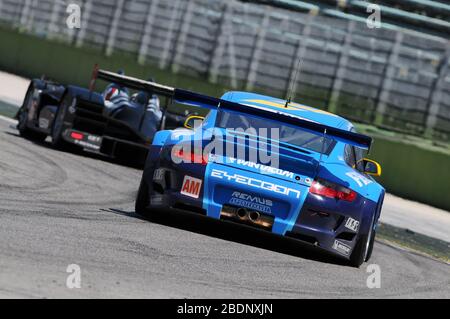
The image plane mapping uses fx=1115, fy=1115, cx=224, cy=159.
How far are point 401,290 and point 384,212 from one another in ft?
26.1

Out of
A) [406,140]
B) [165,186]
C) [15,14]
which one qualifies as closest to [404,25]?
[406,140]

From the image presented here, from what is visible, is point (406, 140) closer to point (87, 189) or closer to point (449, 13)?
point (449, 13)

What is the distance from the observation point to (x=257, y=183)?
800 cm

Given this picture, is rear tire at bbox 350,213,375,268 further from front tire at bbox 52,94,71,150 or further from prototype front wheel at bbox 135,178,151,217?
front tire at bbox 52,94,71,150

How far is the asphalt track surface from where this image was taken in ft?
18.3

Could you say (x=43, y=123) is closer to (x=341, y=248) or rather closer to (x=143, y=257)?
(x=341, y=248)

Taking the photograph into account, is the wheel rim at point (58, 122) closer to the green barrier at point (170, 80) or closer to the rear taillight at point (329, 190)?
the rear taillight at point (329, 190)

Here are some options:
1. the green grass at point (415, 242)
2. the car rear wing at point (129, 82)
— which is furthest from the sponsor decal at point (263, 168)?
the car rear wing at point (129, 82)

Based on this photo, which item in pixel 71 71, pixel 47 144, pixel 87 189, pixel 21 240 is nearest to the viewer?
pixel 21 240

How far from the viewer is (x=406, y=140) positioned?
19750 mm

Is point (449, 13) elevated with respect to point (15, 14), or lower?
elevated

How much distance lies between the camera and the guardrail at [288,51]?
68.2 feet

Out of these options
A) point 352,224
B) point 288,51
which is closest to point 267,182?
point 352,224
